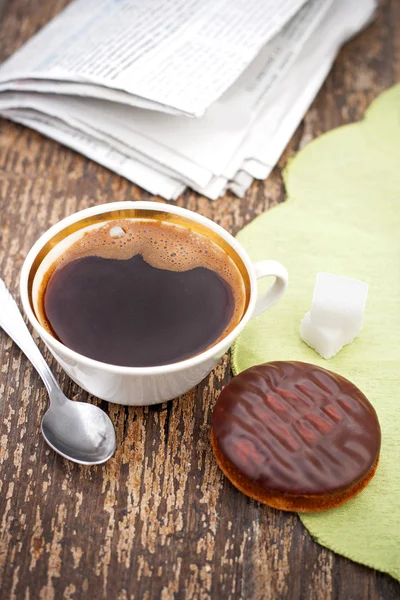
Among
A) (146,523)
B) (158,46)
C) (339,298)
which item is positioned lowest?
(146,523)

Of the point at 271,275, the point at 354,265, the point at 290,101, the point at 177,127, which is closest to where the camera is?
the point at 271,275

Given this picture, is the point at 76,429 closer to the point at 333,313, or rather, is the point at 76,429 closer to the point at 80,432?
the point at 80,432

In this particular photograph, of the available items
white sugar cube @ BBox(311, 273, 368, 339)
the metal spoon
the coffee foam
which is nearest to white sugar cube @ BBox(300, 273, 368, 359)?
white sugar cube @ BBox(311, 273, 368, 339)

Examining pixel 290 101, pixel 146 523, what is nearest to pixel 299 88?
pixel 290 101

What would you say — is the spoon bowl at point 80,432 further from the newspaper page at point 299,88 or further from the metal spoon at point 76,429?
the newspaper page at point 299,88

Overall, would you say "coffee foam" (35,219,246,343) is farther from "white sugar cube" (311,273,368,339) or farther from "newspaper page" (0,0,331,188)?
"newspaper page" (0,0,331,188)

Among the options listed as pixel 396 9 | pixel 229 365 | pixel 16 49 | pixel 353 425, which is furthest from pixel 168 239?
pixel 396 9
